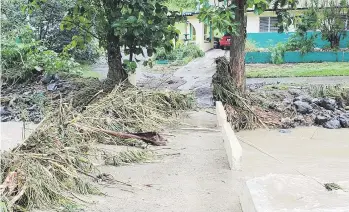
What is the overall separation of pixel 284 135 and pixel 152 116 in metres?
2.66

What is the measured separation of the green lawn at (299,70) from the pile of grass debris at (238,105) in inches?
306

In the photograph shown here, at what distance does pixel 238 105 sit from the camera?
10.1 m

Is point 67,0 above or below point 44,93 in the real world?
above

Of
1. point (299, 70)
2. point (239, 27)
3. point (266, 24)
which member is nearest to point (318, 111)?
point (239, 27)

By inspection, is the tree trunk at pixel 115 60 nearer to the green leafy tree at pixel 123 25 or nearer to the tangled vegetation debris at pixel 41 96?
the green leafy tree at pixel 123 25

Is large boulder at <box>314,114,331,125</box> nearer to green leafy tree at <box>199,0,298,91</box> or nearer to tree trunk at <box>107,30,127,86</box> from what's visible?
green leafy tree at <box>199,0,298,91</box>

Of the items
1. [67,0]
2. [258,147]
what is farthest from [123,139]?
[67,0]

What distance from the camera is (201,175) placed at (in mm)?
6008

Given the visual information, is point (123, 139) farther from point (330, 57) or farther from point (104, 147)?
point (330, 57)

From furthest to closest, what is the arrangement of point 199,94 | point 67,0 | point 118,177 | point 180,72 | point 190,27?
1. point 190,27
2. point 180,72
3. point 67,0
4. point 199,94
5. point 118,177

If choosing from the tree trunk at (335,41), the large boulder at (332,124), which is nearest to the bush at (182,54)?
the tree trunk at (335,41)

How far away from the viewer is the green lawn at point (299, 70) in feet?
59.6

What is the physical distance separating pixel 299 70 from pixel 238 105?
32.4ft

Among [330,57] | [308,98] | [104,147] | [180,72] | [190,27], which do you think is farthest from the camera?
[190,27]
